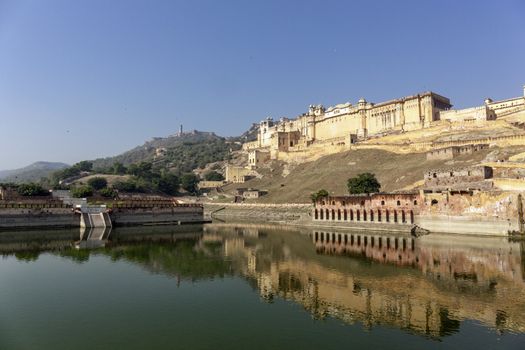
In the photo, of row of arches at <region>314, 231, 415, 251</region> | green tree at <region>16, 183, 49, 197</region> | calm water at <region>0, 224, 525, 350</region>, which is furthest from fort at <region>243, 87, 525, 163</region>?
green tree at <region>16, 183, 49, 197</region>

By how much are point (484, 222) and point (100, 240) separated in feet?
135

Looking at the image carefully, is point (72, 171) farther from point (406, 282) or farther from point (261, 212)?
point (406, 282)

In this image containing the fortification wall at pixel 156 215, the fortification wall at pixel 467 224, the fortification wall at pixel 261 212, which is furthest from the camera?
the fortification wall at pixel 261 212

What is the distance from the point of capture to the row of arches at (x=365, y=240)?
3866cm

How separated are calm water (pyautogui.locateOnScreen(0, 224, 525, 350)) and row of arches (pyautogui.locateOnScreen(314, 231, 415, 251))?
0.76 m

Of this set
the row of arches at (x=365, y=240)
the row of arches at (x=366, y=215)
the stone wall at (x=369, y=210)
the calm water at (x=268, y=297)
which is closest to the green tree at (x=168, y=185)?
the stone wall at (x=369, y=210)

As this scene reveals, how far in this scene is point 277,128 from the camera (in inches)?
5349

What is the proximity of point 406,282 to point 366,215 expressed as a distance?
101 ft

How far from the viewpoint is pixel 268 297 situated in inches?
861

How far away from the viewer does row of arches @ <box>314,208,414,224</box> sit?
48.6 m

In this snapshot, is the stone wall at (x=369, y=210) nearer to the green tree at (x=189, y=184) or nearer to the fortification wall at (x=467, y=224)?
the fortification wall at (x=467, y=224)

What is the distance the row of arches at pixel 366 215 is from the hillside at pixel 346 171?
9.64 meters

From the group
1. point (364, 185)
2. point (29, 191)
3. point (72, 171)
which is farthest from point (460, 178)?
point (72, 171)

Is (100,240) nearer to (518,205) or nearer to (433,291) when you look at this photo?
(433,291)
